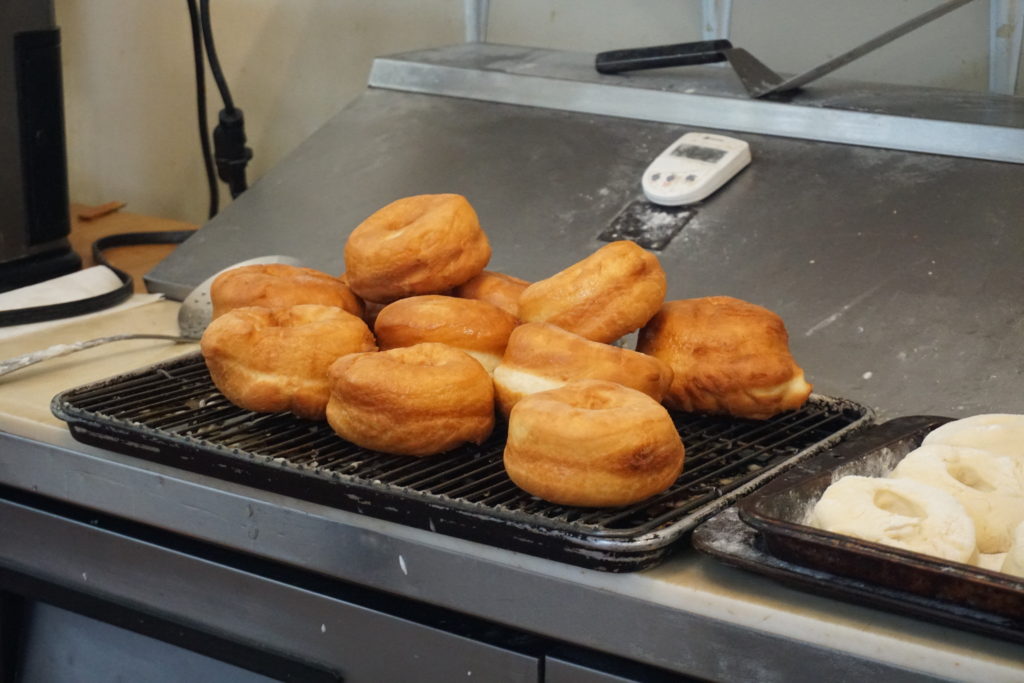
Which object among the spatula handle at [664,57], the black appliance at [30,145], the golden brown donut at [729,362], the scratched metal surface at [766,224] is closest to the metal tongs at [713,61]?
the spatula handle at [664,57]

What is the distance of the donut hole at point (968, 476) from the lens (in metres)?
0.94

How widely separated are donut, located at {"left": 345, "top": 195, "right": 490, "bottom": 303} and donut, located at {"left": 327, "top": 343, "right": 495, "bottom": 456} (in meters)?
0.14

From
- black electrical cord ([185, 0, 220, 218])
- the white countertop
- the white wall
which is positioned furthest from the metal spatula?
black electrical cord ([185, 0, 220, 218])

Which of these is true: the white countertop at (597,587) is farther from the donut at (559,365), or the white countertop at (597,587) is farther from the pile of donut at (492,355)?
the donut at (559,365)

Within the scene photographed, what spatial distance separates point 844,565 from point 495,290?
53 cm

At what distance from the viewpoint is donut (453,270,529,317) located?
1.23 metres

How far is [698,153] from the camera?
1711mm

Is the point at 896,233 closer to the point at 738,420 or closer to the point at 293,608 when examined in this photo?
the point at 738,420

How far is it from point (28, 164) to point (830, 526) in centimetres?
147

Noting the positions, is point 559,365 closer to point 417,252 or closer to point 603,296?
point 603,296

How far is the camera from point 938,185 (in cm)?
157

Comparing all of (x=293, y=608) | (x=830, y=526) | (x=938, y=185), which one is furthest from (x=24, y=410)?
(x=938, y=185)

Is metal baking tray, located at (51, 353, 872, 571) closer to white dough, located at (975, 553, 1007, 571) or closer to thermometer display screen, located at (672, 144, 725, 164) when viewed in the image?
white dough, located at (975, 553, 1007, 571)

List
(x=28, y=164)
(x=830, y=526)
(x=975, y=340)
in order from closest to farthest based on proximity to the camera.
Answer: (x=830, y=526)
(x=975, y=340)
(x=28, y=164)
